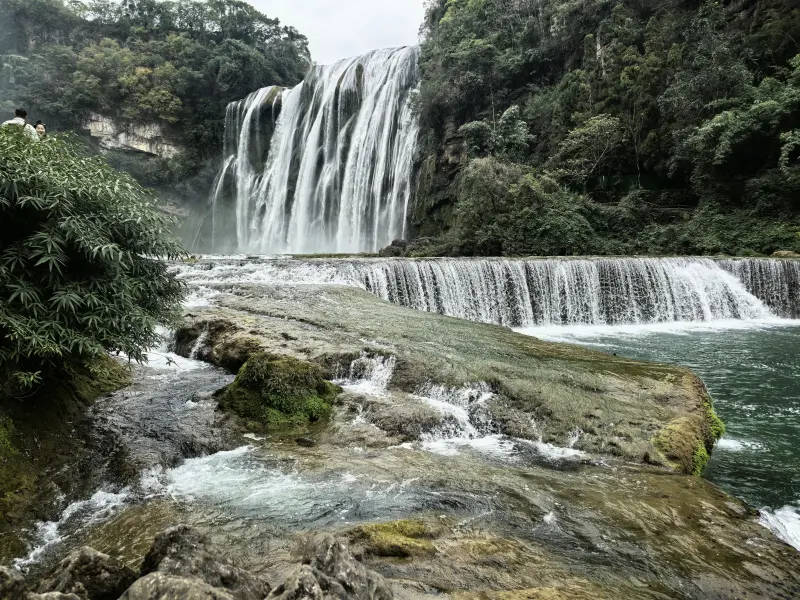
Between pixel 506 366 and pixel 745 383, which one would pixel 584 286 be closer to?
pixel 745 383

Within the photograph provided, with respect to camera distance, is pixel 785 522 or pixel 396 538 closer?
pixel 396 538

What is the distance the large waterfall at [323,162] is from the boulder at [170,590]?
25426mm

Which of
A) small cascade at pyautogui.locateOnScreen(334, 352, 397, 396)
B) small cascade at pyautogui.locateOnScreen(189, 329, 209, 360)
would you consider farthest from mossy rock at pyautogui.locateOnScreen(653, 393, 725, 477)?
small cascade at pyautogui.locateOnScreen(189, 329, 209, 360)

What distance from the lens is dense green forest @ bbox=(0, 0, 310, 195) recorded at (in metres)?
36.4

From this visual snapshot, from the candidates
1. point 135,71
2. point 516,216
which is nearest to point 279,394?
point 516,216

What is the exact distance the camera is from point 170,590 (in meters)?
1.66

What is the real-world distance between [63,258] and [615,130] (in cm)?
2311

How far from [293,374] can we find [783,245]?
63.3 ft

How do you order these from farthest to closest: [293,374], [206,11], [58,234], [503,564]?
[206,11] → [293,374] → [58,234] → [503,564]

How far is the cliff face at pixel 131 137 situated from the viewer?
37.7 metres

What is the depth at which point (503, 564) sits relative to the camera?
9.14 ft

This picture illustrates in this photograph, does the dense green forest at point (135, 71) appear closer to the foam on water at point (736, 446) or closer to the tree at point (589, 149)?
the tree at point (589, 149)

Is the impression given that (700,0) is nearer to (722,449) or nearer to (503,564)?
(722,449)

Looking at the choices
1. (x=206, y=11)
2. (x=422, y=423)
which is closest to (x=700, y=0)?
(x=422, y=423)
